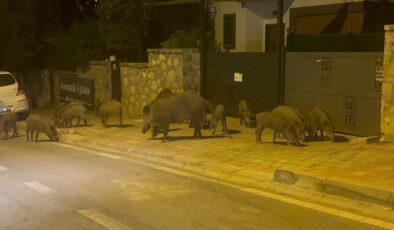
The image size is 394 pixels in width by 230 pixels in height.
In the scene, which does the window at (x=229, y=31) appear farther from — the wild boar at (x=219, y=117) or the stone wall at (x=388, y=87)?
the stone wall at (x=388, y=87)

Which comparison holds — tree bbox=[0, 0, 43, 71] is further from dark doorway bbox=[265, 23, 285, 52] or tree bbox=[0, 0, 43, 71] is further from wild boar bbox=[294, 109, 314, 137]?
wild boar bbox=[294, 109, 314, 137]

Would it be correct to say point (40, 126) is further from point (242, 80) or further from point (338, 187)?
point (338, 187)

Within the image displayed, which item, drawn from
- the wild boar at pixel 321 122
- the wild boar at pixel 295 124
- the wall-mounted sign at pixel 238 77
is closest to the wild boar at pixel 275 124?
the wild boar at pixel 295 124

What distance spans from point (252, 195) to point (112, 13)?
12.0 meters

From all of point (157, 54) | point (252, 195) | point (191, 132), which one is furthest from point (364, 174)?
point (157, 54)

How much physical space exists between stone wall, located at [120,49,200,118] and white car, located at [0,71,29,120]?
3127 millimetres

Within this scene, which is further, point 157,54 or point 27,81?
point 27,81

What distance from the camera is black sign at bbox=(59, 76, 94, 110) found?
20.1 meters

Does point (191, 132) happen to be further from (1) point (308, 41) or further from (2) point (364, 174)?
(2) point (364, 174)

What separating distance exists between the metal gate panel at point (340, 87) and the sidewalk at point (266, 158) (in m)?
0.88

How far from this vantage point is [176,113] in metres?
11.9

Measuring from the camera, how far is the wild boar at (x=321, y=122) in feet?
37.3

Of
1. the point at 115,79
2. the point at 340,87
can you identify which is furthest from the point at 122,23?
the point at 340,87

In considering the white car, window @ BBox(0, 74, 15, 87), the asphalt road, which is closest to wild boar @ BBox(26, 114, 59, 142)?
the asphalt road
